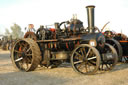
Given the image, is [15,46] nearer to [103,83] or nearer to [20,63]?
[20,63]

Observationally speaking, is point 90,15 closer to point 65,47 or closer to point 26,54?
point 65,47

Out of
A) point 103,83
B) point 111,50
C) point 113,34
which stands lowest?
point 103,83

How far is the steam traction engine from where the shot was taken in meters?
6.43

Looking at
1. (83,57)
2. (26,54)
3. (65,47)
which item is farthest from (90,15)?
(26,54)

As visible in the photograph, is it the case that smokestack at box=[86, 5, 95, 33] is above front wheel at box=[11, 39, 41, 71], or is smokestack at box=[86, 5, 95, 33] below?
above

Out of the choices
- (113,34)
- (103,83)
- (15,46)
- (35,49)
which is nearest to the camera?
(103,83)

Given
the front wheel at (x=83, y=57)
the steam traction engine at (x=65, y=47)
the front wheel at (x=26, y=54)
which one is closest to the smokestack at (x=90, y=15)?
the steam traction engine at (x=65, y=47)

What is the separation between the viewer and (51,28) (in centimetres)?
786

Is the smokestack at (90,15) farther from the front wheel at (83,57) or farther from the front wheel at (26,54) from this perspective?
the front wheel at (26,54)

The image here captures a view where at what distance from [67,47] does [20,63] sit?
2.27 meters

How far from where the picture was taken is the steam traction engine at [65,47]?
643cm

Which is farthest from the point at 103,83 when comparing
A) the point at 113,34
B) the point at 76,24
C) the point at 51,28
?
the point at 113,34

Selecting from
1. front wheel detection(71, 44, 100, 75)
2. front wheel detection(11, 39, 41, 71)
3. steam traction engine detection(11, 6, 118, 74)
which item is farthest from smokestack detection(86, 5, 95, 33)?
front wheel detection(11, 39, 41, 71)

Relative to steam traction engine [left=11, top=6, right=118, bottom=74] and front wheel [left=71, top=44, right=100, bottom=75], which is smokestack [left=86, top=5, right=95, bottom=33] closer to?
steam traction engine [left=11, top=6, right=118, bottom=74]
